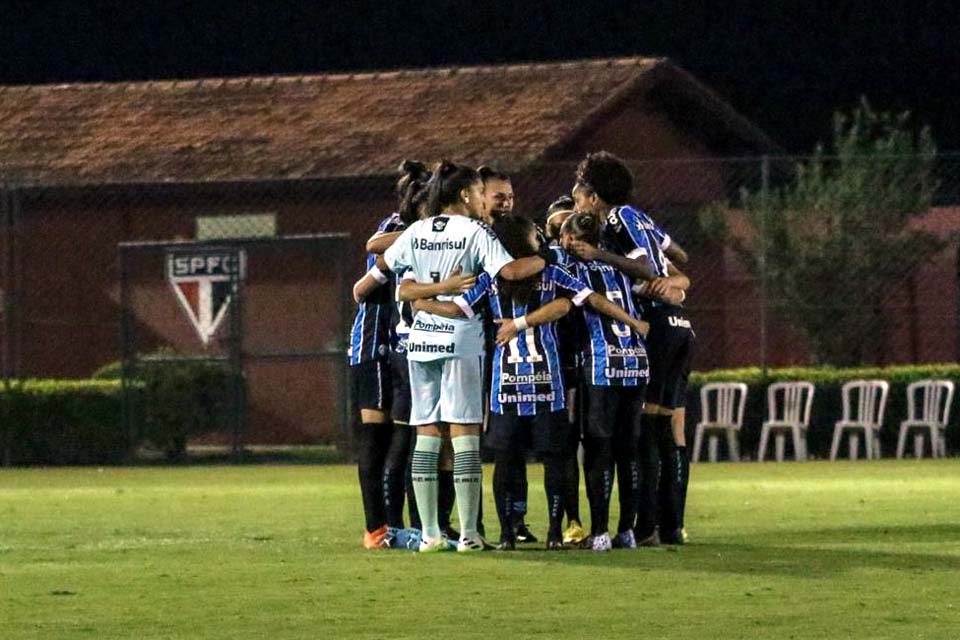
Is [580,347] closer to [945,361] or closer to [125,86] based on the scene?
[945,361]

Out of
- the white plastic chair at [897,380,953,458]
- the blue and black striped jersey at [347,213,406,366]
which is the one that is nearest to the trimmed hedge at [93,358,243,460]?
the white plastic chair at [897,380,953,458]


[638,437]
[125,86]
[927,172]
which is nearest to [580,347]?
[638,437]

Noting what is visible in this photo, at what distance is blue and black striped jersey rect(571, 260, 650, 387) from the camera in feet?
38.2

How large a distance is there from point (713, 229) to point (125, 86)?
11249 mm

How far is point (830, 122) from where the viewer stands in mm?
36656

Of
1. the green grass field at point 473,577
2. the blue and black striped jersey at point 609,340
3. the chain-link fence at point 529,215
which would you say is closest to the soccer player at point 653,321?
the blue and black striped jersey at point 609,340

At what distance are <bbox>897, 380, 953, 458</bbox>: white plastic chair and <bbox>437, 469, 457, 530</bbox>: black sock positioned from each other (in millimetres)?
11044

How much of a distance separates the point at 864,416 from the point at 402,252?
1237cm

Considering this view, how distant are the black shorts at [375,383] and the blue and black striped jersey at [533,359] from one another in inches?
26.4

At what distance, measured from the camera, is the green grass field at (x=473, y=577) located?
847 cm

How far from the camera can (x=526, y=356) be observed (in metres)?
11.7

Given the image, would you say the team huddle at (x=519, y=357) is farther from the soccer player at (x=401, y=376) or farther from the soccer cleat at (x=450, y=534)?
the soccer cleat at (x=450, y=534)

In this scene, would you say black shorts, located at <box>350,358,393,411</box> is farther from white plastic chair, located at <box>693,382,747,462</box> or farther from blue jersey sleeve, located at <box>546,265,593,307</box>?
white plastic chair, located at <box>693,382,747,462</box>

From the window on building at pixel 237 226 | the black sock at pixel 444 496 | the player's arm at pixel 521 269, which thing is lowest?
the black sock at pixel 444 496
